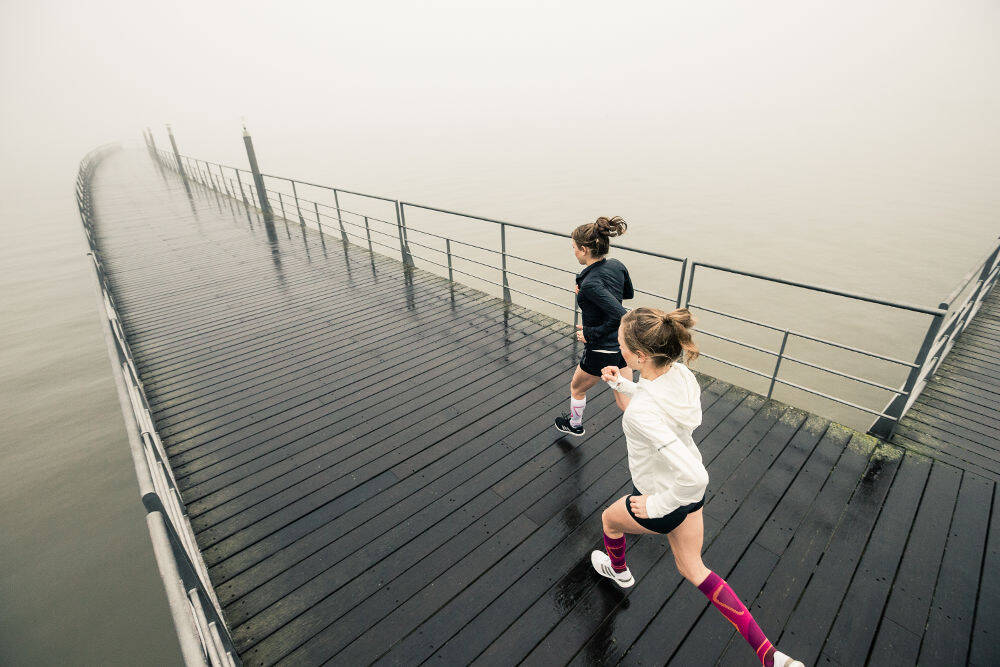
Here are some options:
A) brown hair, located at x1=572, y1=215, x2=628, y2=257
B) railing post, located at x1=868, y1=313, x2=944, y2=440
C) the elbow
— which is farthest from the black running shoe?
railing post, located at x1=868, y1=313, x2=944, y2=440

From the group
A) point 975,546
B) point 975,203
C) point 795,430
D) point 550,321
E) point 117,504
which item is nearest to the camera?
point 975,546

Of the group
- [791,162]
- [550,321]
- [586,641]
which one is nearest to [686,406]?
[586,641]

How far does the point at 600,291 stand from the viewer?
3000 mm

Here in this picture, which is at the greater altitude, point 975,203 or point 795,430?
point 795,430

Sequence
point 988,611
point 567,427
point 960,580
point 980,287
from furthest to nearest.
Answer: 1. point 980,287
2. point 567,427
3. point 960,580
4. point 988,611

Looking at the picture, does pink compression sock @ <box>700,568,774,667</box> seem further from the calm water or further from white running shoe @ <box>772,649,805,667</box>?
the calm water

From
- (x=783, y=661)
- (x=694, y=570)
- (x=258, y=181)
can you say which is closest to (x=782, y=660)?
(x=783, y=661)

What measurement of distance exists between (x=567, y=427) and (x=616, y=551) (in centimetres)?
146

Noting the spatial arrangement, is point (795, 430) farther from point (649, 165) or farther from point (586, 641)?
point (649, 165)

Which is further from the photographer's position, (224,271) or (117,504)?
(224,271)

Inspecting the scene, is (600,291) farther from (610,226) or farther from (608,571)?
(608,571)

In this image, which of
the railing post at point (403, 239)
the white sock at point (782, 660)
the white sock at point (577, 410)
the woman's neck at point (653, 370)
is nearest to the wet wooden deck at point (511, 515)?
the white sock at point (577, 410)

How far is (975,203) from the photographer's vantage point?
2361 cm

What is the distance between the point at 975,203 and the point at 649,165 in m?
18.9
